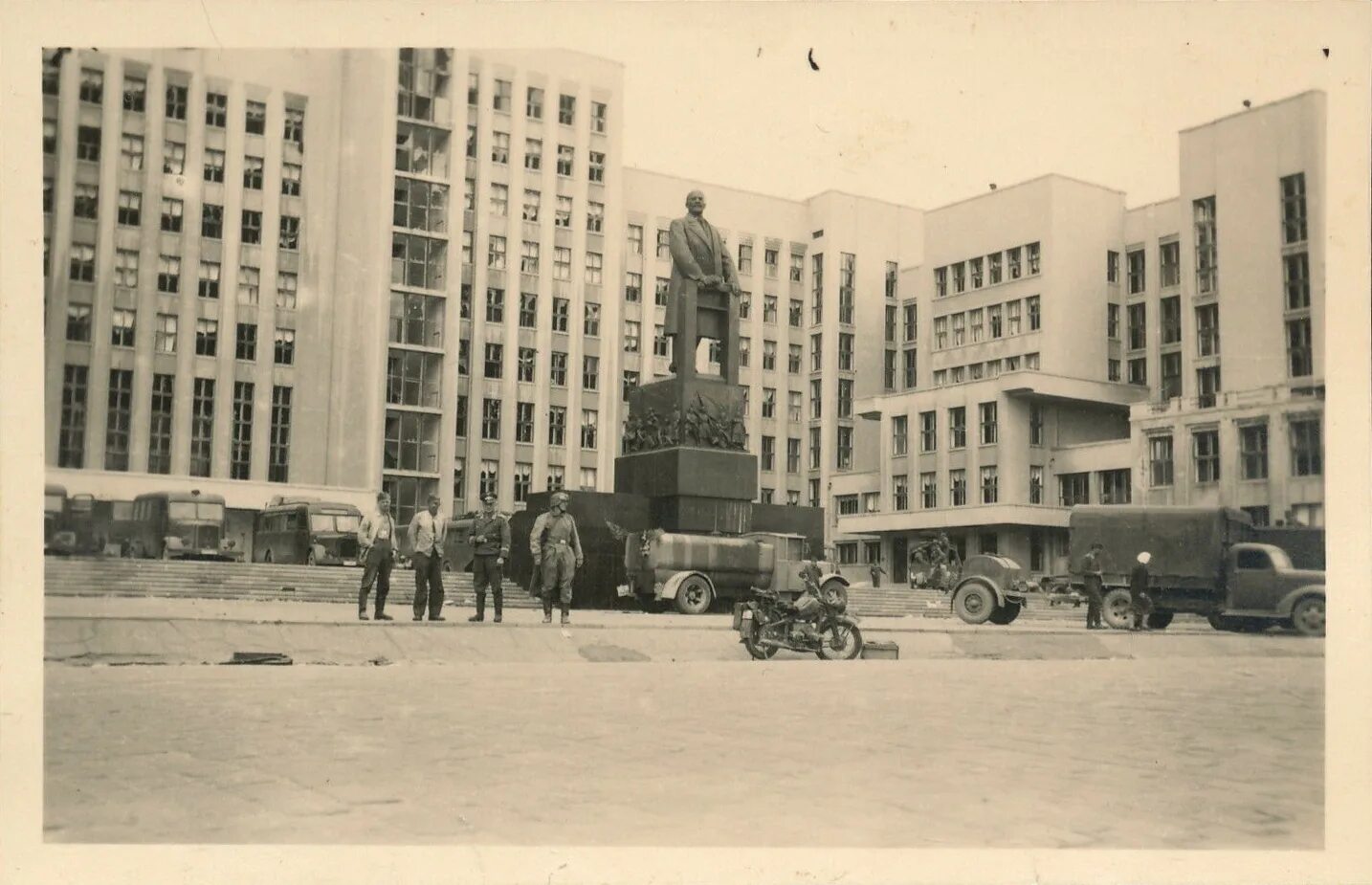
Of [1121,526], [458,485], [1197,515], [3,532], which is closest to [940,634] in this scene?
[1121,526]

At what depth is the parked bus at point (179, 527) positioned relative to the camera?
13.9 m

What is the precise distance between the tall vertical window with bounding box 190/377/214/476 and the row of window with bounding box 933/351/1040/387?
38.4ft

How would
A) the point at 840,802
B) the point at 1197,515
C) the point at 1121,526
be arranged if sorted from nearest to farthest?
the point at 840,802
the point at 1197,515
the point at 1121,526

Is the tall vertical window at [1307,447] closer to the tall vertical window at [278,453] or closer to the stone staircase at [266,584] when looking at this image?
the stone staircase at [266,584]

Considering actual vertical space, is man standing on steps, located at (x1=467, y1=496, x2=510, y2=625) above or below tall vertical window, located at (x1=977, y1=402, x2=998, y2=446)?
below

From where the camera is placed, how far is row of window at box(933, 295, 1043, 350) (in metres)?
18.3

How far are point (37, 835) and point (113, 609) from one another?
3.65 meters

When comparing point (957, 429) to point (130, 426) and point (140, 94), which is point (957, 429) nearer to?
point (130, 426)

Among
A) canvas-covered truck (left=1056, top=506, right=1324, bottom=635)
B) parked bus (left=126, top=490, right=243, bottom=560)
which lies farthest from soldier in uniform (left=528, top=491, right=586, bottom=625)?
canvas-covered truck (left=1056, top=506, right=1324, bottom=635)

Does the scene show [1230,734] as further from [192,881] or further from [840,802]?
[192,881]

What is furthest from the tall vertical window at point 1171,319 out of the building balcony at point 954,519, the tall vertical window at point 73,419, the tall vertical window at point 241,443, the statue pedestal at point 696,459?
the tall vertical window at point 241,443

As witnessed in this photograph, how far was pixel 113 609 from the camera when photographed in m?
9.34

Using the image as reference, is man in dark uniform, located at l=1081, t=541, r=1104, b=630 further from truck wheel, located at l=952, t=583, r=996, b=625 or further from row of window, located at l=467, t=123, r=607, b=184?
row of window, located at l=467, t=123, r=607, b=184

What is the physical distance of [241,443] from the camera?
84.2ft
